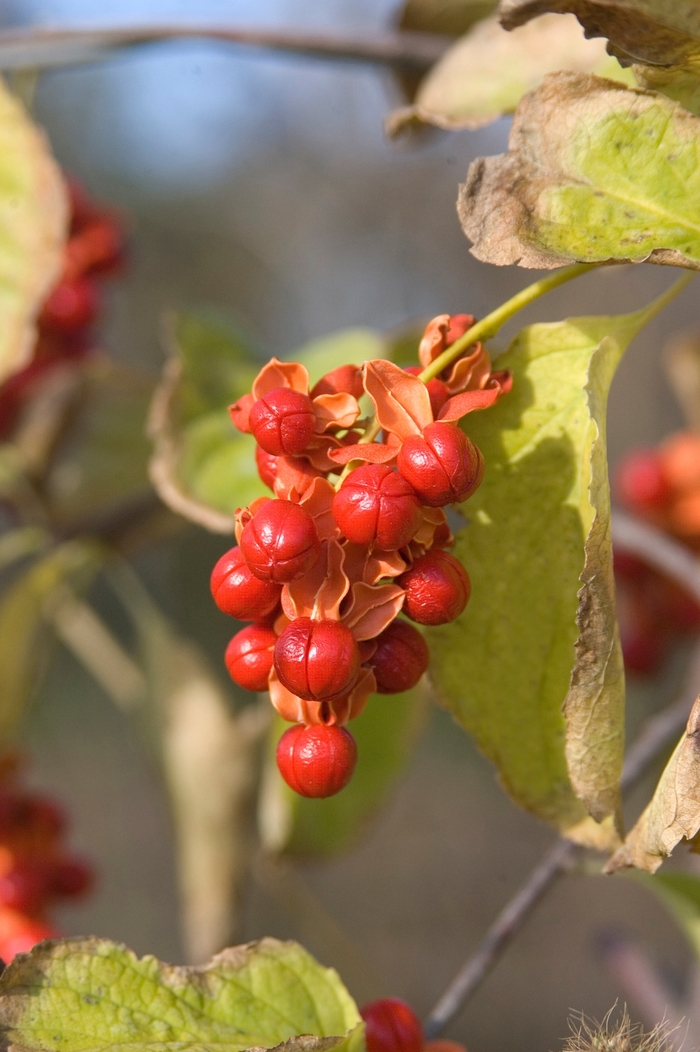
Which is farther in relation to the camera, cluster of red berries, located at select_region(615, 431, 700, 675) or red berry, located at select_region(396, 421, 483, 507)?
cluster of red berries, located at select_region(615, 431, 700, 675)

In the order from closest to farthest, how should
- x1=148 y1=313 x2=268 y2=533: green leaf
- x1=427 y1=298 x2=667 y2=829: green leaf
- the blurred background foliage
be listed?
x1=427 y1=298 x2=667 y2=829: green leaf < x1=148 y1=313 x2=268 y2=533: green leaf < the blurred background foliage

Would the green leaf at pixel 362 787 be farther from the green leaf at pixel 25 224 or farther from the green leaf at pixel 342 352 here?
the green leaf at pixel 25 224

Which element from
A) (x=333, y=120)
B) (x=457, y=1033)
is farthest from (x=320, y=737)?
(x=333, y=120)

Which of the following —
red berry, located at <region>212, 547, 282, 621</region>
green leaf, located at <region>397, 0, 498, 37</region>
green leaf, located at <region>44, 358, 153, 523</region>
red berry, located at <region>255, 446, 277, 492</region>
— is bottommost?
green leaf, located at <region>44, 358, 153, 523</region>

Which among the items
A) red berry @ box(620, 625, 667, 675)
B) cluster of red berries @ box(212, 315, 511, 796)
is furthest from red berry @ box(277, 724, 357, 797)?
red berry @ box(620, 625, 667, 675)

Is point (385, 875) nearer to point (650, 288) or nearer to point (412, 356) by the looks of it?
point (650, 288)

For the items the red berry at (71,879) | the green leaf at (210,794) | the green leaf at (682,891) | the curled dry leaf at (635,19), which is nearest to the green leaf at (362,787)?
the green leaf at (210,794)

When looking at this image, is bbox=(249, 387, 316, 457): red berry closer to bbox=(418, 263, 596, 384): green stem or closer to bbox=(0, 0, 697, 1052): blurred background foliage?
bbox=(418, 263, 596, 384): green stem
